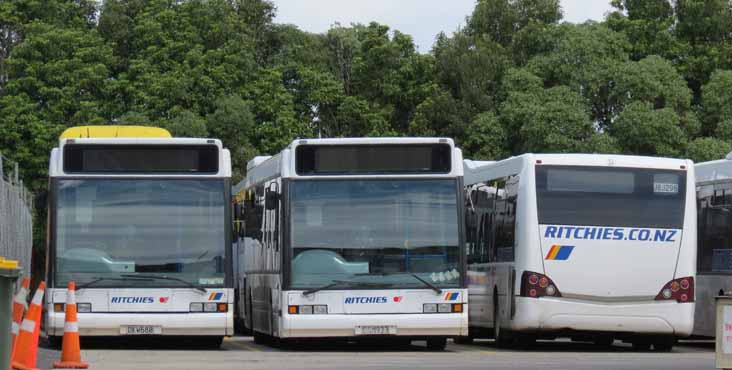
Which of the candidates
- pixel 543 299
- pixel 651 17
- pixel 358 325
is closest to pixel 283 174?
pixel 358 325

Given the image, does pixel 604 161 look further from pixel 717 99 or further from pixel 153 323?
pixel 717 99

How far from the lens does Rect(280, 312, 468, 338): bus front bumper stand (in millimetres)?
21984

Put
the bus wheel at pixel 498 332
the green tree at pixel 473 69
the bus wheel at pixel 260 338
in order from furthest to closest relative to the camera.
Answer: the green tree at pixel 473 69 → the bus wheel at pixel 260 338 → the bus wheel at pixel 498 332

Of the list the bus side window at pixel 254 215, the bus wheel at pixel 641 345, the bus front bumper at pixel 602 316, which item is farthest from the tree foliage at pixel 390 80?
the bus front bumper at pixel 602 316

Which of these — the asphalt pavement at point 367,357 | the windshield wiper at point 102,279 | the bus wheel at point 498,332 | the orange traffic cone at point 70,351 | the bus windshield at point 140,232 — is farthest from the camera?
the bus wheel at point 498,332

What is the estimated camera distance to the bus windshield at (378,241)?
22.2 metres

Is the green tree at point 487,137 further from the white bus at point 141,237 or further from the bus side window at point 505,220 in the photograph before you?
the white bus at point 141,237

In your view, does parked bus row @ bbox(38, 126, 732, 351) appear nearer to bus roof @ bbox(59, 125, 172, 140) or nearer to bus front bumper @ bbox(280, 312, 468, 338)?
bus front bumper @ bbox(280, 312, 468, 338)

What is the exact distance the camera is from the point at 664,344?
24391 millimetres

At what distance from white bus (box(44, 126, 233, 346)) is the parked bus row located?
0.7 inches

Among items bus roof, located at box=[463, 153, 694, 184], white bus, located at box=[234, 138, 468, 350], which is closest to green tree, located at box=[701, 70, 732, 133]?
bus roof, located at box=[463, 153, 694, 184]

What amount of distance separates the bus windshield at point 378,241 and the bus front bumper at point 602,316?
1487mm

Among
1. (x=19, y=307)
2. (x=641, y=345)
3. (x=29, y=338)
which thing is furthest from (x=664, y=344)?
(x=19, y=307)

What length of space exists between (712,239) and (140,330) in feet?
28.7
